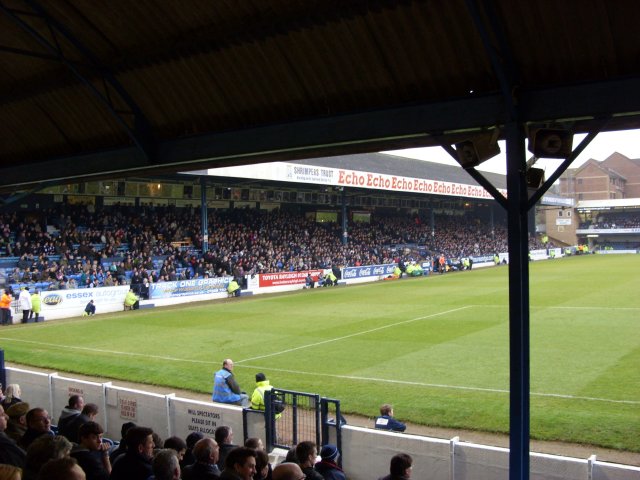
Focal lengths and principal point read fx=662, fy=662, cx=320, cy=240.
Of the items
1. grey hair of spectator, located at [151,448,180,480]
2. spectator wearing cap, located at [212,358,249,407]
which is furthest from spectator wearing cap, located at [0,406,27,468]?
spectator wearing cap, located at [212,358,249,407]

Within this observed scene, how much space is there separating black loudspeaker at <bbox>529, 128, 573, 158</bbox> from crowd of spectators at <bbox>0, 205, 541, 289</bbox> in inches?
999

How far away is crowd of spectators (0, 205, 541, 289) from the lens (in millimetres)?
30281

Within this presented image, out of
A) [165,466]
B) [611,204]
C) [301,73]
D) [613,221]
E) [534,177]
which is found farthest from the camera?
[613,221]

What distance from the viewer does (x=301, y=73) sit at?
7090mm

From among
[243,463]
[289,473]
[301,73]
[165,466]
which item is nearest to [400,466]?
[289,473]

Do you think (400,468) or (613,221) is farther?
(613,221)

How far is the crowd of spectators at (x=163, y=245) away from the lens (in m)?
30.3

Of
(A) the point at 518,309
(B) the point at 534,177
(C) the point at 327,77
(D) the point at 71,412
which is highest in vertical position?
(C) the point at 327,77

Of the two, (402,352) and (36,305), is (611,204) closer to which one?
(402,352)

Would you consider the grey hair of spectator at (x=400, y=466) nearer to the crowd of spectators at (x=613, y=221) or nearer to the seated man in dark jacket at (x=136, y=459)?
the seated man in dark jacket at (x=136, y=459)

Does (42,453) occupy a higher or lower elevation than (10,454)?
higher

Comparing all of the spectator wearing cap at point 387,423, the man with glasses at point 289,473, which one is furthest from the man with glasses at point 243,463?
the spectator wearing cap at point 387,423

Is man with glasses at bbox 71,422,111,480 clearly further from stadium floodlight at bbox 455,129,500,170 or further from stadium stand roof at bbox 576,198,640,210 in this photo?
stadium stand roof at bbox 576,198,640,210

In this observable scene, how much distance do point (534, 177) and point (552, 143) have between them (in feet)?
1.36
